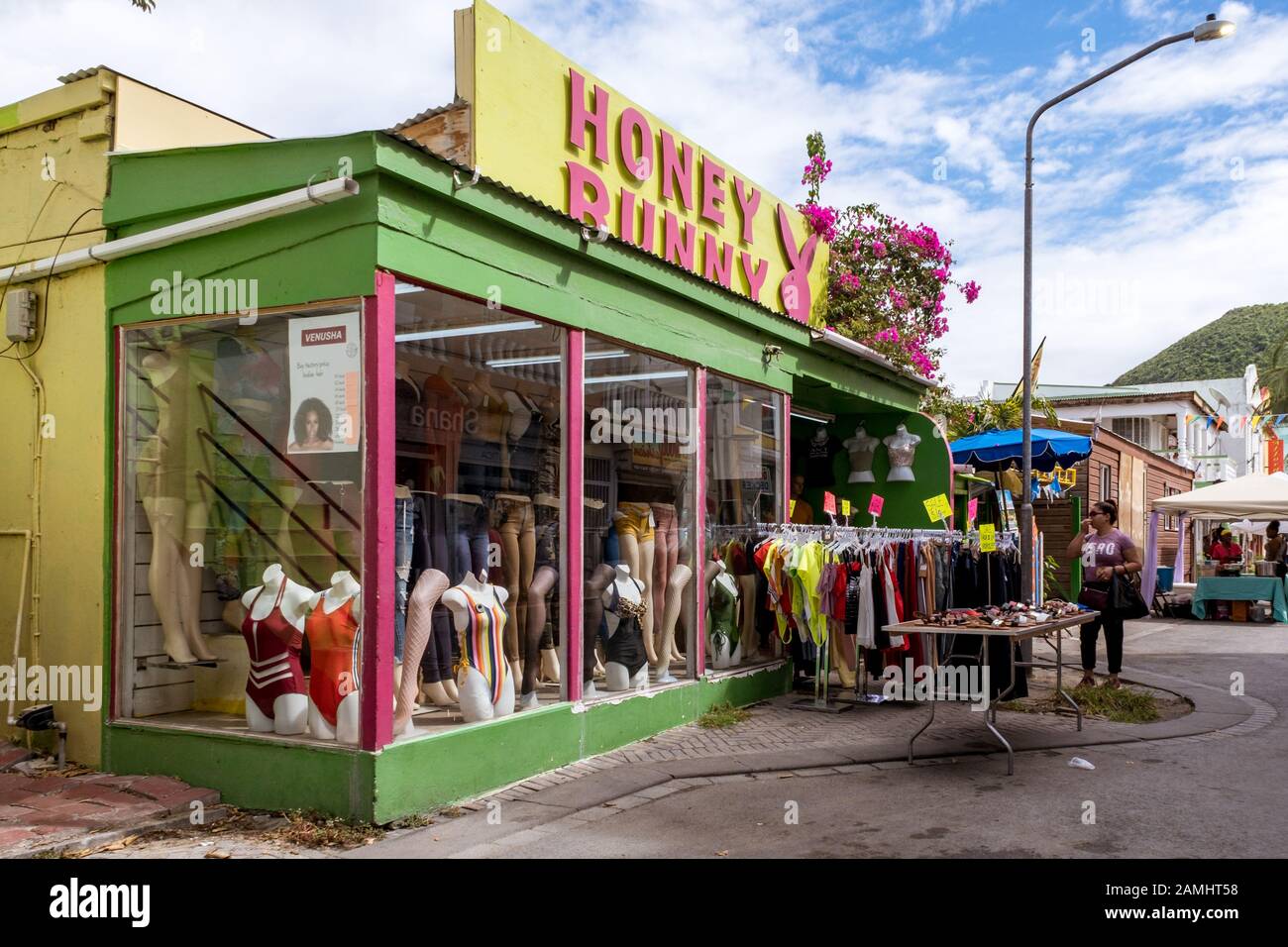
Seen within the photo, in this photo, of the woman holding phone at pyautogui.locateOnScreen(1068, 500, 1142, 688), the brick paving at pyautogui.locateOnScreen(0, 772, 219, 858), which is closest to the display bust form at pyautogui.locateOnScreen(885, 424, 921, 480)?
the woman holding phone at pyautogui.locateOnScreen(1068, 500, 1142, 688)

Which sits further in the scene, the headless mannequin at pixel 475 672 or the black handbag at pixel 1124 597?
the black handbag at pixel 1124 597

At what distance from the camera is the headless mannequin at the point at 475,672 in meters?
6.47

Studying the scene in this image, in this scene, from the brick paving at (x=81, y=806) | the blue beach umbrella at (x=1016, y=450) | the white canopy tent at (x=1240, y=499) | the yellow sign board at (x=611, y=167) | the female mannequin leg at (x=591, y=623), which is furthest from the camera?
the white canopy tent at (x=1240, y=499)

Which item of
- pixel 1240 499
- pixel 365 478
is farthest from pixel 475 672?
pixel 1240 499

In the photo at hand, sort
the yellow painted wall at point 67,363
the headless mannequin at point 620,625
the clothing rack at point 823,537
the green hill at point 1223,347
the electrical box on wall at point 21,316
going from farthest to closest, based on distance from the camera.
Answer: the green hill at point 1223,347
the clothing rack at point 823,537
the headless mannequin at point 620,625
the electrical box on wall at point 21,316
the yellow painted wall at point 67,363

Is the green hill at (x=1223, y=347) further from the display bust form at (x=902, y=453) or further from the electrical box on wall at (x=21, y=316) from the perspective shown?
the electrical box on wall at (x=21, y=316)

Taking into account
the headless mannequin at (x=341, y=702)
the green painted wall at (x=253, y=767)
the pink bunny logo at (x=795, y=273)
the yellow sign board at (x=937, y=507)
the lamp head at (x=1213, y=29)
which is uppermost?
the lamp head at (x=1213, y=29)

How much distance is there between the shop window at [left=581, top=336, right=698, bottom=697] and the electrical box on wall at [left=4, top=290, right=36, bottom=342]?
3.61 m

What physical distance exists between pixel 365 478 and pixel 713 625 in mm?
4246

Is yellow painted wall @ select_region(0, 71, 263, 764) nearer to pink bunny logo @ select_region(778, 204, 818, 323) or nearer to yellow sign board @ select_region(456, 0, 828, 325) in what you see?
yellow sign board @ select_region(456, 0, 828, 325)

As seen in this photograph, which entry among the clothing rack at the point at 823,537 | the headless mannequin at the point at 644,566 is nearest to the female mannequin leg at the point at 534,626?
the headless mannequin at the point at 644,566

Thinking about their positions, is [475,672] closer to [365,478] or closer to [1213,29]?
[365,478]

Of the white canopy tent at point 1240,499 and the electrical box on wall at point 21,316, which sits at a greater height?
the electrical box on wall at point 21,316

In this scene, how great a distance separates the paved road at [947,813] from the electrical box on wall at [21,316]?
412 cm
